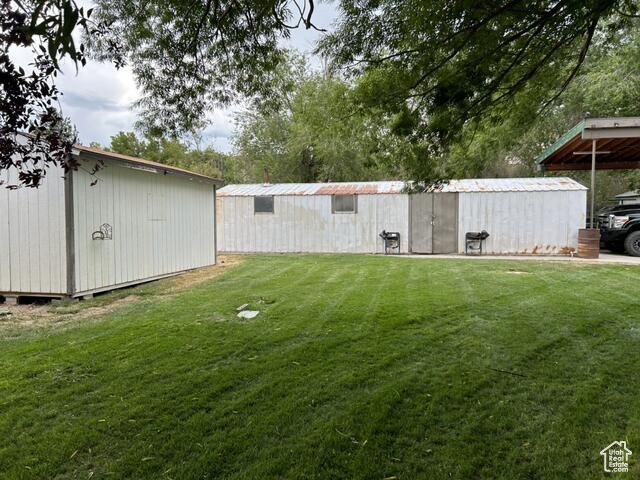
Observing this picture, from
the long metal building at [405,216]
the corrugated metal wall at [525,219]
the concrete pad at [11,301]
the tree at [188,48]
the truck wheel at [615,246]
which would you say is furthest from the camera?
the long metal building at [405,216]

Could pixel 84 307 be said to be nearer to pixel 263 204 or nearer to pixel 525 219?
pixel 263 204

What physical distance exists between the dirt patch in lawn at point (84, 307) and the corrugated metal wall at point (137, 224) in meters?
0.32

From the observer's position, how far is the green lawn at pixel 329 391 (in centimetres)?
193

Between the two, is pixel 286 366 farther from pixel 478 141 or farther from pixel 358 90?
pixel 478 141

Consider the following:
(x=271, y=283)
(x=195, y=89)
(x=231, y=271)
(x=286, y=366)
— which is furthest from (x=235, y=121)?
(x=286, y=366)

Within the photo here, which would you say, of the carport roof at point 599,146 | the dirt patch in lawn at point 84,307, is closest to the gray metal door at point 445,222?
the carport roof at point 599,146

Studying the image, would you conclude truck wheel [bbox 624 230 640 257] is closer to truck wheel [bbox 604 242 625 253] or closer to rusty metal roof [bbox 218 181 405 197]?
truck wheel [bbox 604 242 625 253]

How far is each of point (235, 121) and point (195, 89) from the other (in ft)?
59.5

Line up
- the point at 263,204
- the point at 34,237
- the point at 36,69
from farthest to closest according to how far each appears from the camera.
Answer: the point at 263,204, the point at 34,237, the point at 36,69

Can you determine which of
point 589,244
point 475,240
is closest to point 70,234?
point 475,240

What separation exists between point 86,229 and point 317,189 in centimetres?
775

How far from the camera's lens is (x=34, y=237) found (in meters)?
5.95

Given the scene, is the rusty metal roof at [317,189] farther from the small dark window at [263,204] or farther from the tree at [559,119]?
the tree at [559,119]

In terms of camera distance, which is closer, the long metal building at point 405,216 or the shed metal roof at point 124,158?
the shed metal roof at point 124,158
